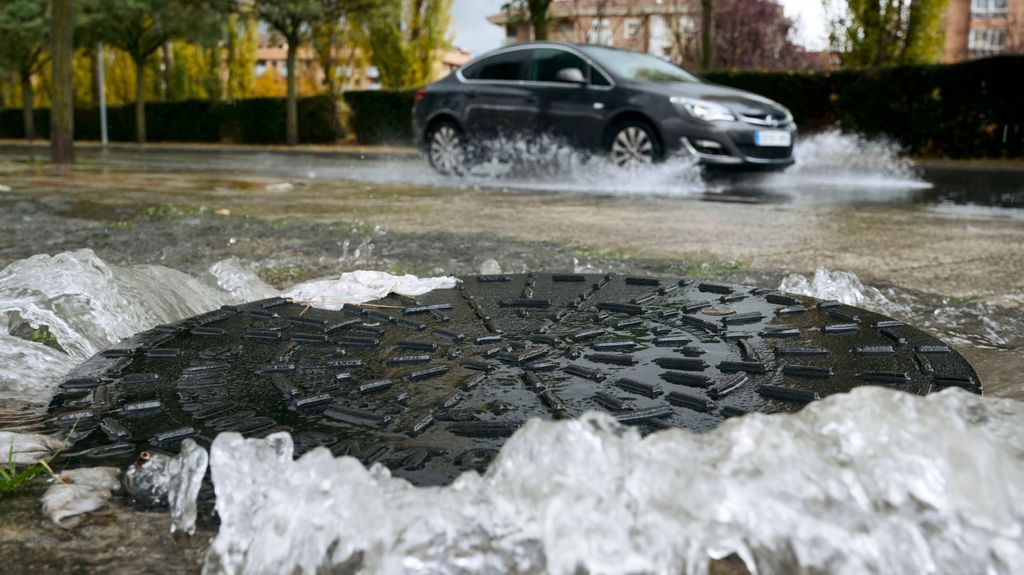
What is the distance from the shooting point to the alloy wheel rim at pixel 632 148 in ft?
28.3

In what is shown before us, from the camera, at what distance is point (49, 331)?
2.22 metres

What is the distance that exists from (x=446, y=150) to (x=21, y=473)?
9.22 m

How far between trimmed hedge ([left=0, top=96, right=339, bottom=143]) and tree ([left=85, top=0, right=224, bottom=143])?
1246 millimetres

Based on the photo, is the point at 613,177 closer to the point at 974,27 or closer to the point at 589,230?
the point at 589,230

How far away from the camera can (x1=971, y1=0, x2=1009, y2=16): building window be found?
54987mm

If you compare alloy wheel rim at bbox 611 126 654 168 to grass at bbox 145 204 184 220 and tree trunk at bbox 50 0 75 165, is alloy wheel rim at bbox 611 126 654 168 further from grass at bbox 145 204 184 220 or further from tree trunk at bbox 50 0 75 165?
tree trunk at bbox 50 0 75 165

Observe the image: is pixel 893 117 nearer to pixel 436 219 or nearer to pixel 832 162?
pixel 832 162

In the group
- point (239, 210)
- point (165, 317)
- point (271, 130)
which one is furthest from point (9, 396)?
point (271, 130)

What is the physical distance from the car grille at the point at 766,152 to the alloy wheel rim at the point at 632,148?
0.88m

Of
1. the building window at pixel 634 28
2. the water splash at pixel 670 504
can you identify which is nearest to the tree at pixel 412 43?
the building window at pixel 634 28

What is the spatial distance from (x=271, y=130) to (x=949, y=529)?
90.9 feet

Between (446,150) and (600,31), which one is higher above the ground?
(600,31)

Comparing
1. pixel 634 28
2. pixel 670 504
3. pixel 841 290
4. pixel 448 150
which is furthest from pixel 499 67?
pixel 634 28

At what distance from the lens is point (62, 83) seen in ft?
36.3
